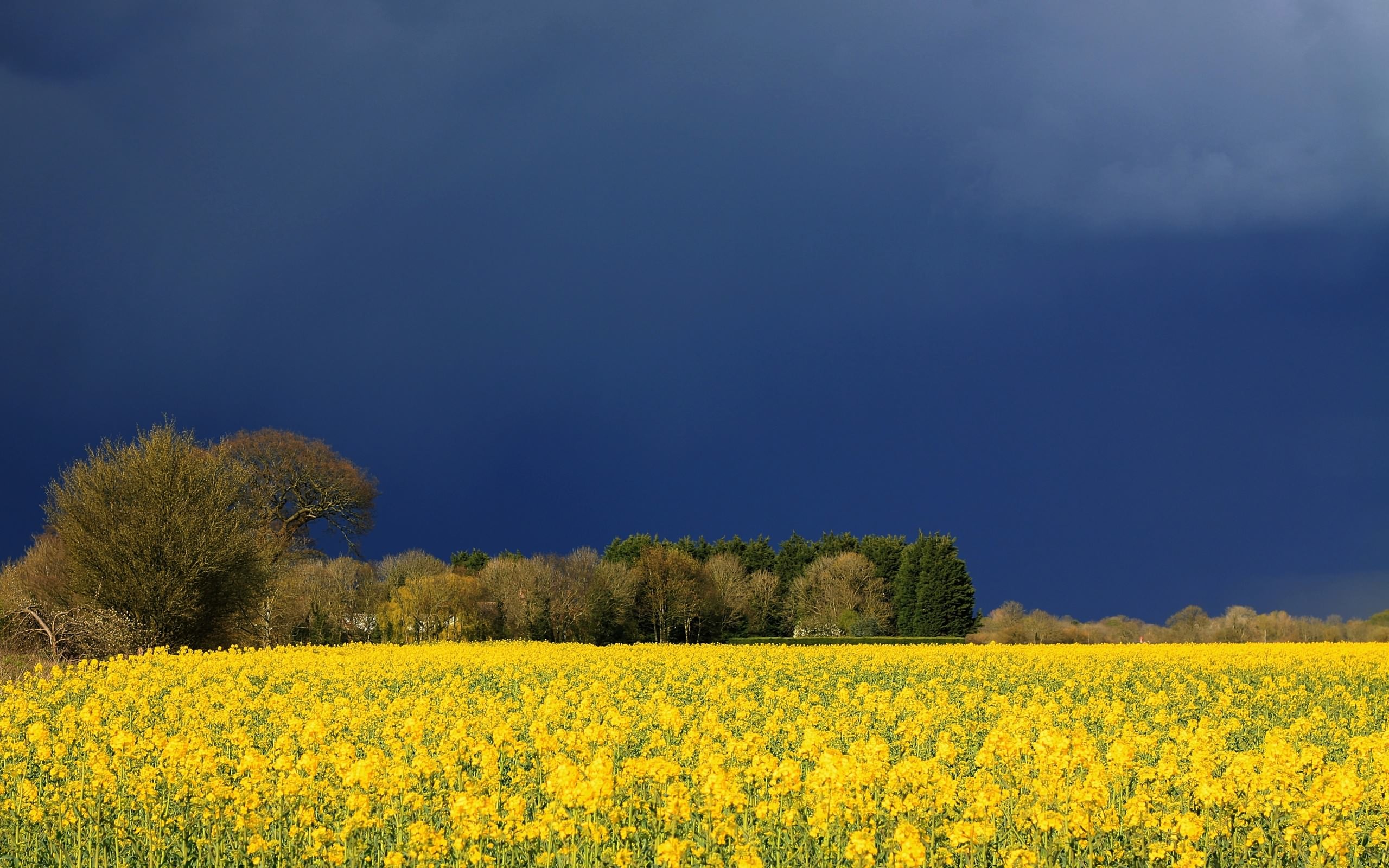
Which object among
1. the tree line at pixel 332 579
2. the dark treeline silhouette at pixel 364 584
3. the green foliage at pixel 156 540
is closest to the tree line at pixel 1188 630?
the dark treeline silhouette at pixel 364 584

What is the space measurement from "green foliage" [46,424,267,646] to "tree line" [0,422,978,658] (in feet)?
0.15

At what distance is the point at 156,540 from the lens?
2895 centimetres

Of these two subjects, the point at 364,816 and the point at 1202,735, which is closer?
the point at 364,816

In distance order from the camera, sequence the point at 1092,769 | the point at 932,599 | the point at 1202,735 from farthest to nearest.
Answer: the point at 932,599
the point at 1202,735
the point at 1092,769

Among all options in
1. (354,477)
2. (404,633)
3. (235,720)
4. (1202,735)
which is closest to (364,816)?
(235,720)

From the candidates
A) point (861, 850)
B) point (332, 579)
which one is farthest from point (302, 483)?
point (861, 850)

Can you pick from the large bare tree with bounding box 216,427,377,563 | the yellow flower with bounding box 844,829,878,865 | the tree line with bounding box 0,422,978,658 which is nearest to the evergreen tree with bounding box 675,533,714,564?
the tree line with bounding box 0,422,978,658

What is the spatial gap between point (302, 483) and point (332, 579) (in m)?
8.17

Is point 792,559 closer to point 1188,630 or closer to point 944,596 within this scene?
point 944,596

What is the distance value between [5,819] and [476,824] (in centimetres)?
517

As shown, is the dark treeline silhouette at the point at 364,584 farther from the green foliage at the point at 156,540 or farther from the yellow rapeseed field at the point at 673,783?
the yellow rapeseed field at the point at 673,783

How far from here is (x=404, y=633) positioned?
4884cm

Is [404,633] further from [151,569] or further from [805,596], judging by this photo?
[805,596]

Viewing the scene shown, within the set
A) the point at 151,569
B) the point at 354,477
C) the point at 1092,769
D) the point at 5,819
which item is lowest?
the point at 5,819
